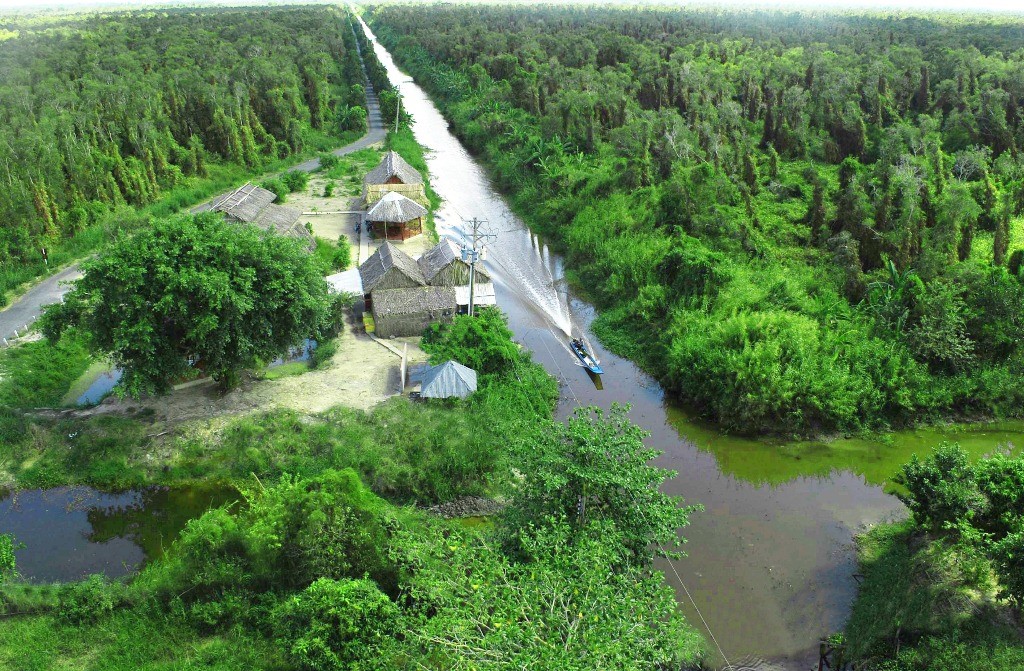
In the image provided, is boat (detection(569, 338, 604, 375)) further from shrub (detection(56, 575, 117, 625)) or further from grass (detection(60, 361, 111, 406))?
shrub (detection(56, 575, 117, 625))

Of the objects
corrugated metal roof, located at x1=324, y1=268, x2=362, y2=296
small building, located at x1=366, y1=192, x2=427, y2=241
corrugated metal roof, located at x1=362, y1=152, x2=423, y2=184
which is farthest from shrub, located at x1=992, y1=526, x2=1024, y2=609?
corrugated metal roof, located at x1=362, y1=152, x2=423, y2=184

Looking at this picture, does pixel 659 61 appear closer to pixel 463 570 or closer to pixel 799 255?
pixel 799 255

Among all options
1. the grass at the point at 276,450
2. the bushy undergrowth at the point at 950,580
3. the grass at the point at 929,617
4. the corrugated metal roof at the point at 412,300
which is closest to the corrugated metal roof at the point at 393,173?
the corrugated metal roof at the point at 412,300

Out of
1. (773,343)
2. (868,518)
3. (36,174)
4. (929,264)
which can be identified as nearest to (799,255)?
(929,264)

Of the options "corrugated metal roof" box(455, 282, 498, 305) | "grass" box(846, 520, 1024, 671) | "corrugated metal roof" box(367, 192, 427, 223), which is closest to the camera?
"grass" box(846, 520, 1024, 671)

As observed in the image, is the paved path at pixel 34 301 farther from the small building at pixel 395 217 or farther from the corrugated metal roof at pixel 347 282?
the small building at pixel 395 217

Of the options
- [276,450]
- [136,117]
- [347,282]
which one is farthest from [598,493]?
[136,117]
